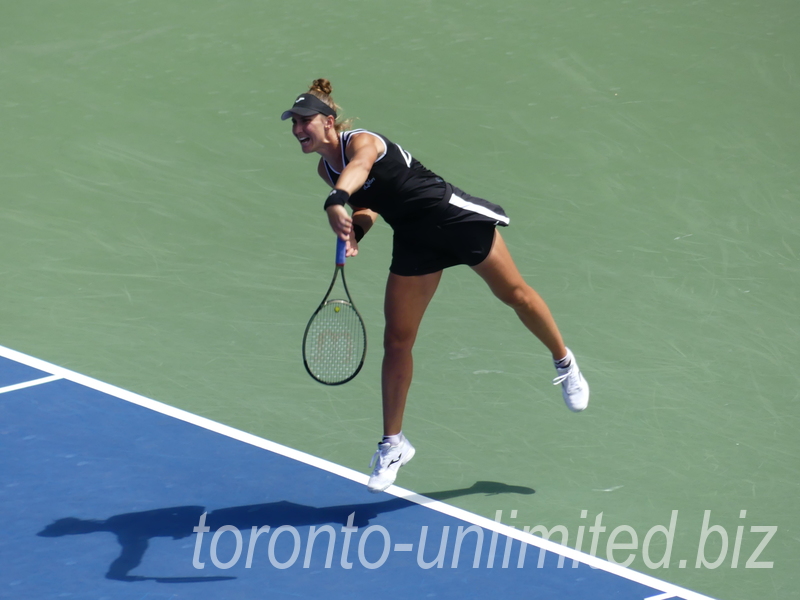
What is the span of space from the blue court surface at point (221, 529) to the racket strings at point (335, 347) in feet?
2.06

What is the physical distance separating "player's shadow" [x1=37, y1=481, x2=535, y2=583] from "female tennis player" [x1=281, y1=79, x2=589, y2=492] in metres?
0.19

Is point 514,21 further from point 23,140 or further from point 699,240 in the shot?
point 23,140

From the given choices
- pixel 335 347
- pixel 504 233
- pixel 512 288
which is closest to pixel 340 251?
pixel 335 347

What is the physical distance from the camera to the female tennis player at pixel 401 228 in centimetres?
489

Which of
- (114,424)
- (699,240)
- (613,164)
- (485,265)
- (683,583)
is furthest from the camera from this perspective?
(613,164)

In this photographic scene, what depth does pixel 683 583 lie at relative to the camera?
4.51 metres

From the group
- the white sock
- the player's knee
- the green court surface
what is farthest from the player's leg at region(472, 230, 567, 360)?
the green court surface

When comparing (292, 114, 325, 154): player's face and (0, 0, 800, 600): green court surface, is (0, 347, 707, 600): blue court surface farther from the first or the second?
(292, 114, 325, 154): player's face

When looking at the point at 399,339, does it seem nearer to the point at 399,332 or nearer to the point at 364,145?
the point at 399,332

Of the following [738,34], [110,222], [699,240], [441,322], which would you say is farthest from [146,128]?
[738,34]

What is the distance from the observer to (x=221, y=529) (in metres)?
4.84

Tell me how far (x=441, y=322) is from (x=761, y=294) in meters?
2.23

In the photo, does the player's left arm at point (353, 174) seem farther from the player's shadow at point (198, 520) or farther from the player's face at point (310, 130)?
the player's shadow at point (198, 520)

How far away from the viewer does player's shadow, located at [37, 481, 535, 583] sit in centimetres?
474
